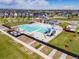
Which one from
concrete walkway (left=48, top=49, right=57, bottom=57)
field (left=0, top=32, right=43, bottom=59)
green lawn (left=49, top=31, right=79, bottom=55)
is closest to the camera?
field (left=0, top=32, right=43, bottom=59)

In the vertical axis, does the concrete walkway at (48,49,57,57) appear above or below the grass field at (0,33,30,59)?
below

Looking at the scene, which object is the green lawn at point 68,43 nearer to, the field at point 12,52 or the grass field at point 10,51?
the field at point 12,52

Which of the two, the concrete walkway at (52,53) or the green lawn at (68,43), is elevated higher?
the green lawn at (68,43)

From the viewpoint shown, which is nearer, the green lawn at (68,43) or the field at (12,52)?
the field at (12,52)

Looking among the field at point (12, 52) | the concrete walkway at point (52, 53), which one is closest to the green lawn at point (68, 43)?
the concrete walkway at point (52, 53)

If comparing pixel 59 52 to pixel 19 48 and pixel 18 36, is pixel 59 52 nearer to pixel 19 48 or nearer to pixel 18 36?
pixel 19 48

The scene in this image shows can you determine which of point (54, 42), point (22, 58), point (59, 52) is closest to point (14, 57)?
point (22, 58)

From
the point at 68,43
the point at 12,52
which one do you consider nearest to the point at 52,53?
the point at 68,43

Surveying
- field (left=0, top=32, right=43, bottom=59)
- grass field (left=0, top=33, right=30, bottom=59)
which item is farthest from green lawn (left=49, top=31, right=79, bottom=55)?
grass field (left=0, top=33, right=30, bottom=59)

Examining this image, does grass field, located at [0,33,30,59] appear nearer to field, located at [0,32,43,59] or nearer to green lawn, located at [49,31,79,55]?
field, located at [0,32,43,59]

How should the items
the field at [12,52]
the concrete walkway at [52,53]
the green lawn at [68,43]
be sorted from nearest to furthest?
the field at [12,52]
the concrete walkway at [52,53]
the green lawn at [68,43]

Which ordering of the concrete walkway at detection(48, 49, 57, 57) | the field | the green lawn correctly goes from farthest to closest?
the green lawn
the concrete walkway at detection(48, 49, 57, 57)
the field
